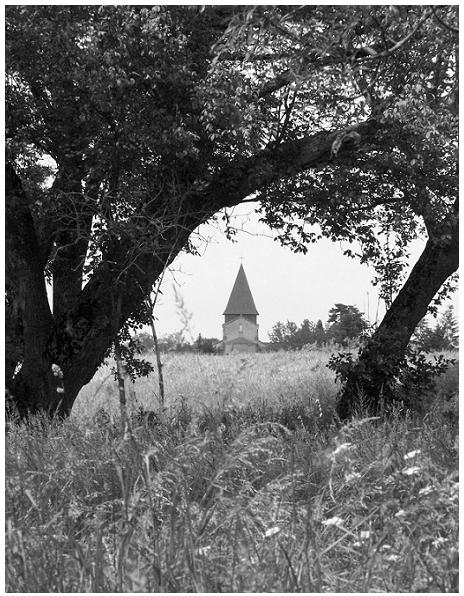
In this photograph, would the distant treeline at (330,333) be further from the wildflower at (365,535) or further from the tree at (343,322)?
the wildflower at (365,535)

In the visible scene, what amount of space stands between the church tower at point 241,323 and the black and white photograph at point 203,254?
4902 millimetres

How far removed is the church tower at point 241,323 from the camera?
1905cm

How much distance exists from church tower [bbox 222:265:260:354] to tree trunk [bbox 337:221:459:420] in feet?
24.5

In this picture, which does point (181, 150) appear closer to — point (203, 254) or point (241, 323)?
point (203, 254)

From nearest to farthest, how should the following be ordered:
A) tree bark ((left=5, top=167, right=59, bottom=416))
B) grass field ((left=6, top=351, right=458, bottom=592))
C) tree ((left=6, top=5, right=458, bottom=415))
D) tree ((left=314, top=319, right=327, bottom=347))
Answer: grass field ((left=6, top=351, right=458, bottom=592))
tree ((left=6, top=5, right=458, bottom=415))
tree bark ((left=5, top=167, right=59, bottom=416))
tree ((left=314, top=319, right=327, bottom=347))

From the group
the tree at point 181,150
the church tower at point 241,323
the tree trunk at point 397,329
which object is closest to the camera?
the tree at point 181,150

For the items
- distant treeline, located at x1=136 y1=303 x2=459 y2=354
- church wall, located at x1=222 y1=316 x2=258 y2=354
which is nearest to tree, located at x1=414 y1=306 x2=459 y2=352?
distant treeline, located at x1=136 y1=303 x2=459 y2=354

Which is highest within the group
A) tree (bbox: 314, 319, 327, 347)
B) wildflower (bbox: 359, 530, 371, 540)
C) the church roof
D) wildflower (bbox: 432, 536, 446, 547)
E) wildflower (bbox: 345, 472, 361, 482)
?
the church roof

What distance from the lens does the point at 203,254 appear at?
11.1 m

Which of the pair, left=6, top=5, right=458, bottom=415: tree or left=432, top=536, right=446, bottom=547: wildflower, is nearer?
left=432, top=536, right=446, bottom=547: wildflower

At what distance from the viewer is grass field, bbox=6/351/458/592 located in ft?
11.5

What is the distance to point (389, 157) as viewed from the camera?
28.8ft

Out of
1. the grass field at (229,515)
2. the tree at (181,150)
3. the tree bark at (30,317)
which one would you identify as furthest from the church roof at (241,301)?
the grass field at (229,515)

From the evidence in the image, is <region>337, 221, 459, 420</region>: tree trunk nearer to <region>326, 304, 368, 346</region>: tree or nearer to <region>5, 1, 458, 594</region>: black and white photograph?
<region>5, 1, 458, 594</region>: black and white photograph
